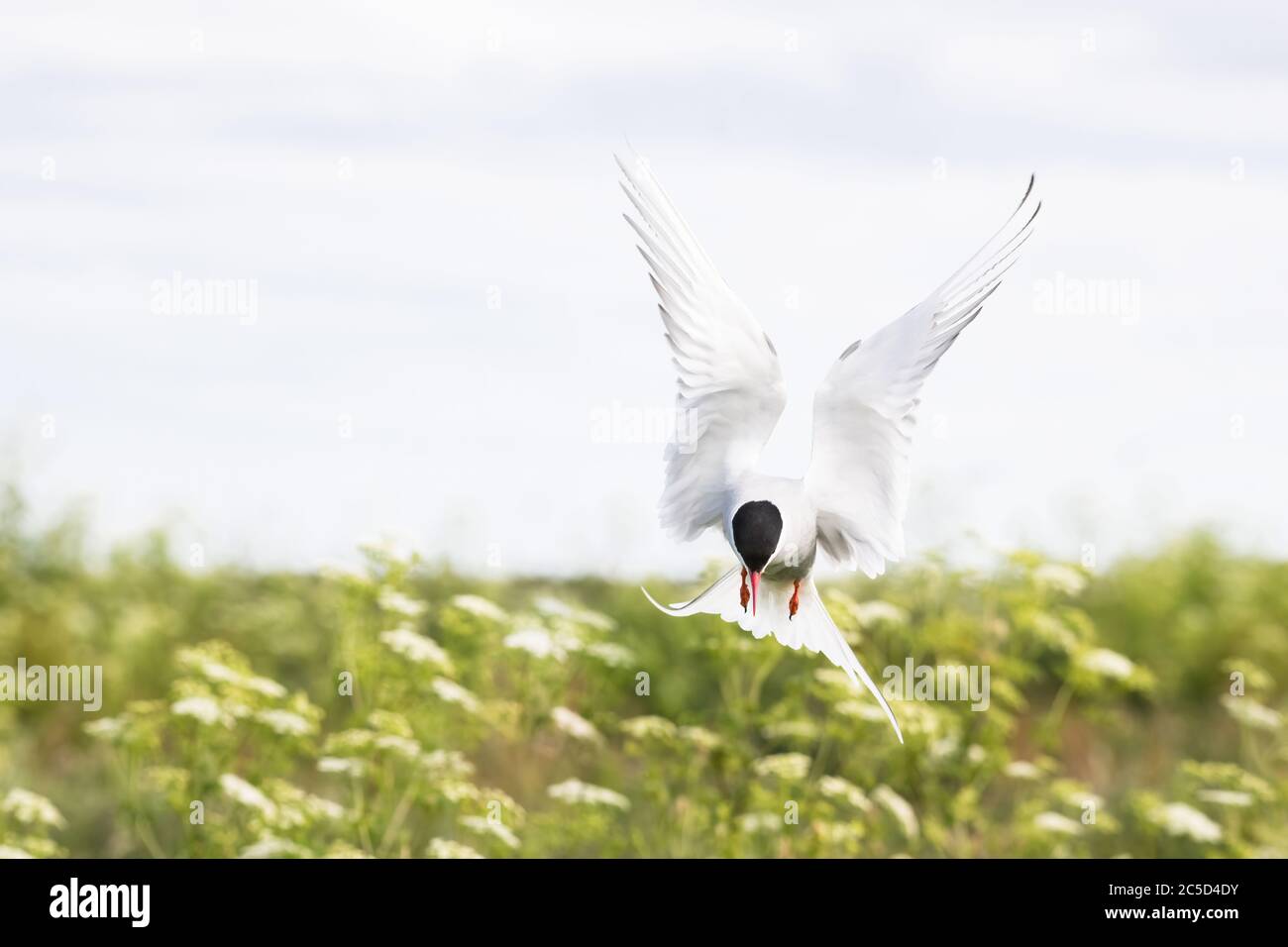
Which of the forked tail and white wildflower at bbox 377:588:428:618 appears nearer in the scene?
the forked tail

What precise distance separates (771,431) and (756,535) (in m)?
0.59

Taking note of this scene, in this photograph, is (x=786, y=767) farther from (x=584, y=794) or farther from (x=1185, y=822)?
(x=1185, y=822)

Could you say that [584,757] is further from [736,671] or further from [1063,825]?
[1063,825]

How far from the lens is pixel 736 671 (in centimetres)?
530

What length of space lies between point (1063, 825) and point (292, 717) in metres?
2.69

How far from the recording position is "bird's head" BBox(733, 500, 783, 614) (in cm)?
314

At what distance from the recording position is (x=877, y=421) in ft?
11.9

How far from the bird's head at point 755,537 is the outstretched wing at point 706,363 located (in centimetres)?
45

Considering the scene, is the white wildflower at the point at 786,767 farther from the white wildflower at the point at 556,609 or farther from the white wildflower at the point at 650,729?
the white wildflower at the point at 556,609

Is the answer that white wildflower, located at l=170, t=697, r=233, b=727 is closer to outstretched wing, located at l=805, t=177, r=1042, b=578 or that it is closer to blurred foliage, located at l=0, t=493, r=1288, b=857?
blurred foliage, located at l=0, t=493, r=1288, b=857

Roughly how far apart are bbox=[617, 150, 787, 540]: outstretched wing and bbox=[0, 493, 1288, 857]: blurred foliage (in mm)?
1444

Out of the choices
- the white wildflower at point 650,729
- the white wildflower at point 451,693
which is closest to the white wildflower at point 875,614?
the white wildflower at point 650,729

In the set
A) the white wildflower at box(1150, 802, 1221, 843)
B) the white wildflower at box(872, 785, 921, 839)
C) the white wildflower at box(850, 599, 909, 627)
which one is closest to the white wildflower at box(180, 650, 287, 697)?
the white wildflower at box(850, 599, 909, 627)
